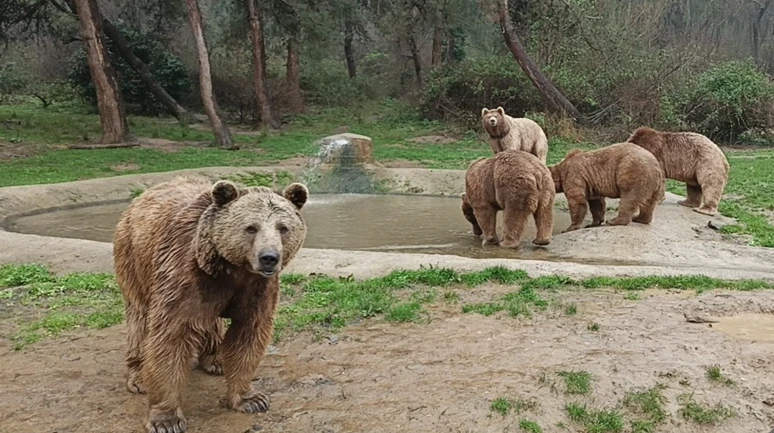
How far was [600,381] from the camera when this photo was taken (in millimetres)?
4648

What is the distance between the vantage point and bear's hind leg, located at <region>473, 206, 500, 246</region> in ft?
32.9

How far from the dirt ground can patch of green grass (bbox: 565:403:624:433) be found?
6 cm

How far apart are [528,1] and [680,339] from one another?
23.8 meters

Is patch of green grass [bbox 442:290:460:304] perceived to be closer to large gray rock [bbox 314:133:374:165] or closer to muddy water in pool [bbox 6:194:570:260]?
muddy water in pool [bbox 6:194:570:260]

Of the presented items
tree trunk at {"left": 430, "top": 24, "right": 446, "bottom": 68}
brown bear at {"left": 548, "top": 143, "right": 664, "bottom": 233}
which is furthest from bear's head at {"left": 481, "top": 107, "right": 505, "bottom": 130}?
tree trunk at {"left": 430, "top": 24, "right": 446, "bottom": 68}

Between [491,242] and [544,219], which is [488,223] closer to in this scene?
[491,242]

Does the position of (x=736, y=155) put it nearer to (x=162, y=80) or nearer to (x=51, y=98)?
(x=162, y=80)

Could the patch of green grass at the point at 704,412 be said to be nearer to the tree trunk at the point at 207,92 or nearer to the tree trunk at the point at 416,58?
the tree trunk at the point at 207,92

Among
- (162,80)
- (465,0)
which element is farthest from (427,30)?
(162,80)

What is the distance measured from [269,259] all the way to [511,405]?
5.79 feet

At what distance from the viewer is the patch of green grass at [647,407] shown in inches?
164

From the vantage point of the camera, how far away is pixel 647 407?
14.2 ft

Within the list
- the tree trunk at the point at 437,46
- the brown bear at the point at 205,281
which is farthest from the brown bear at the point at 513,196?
the tree trunk at the point at 437,46

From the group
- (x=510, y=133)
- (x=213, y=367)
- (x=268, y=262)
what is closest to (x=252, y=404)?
(x=213, y=367)
